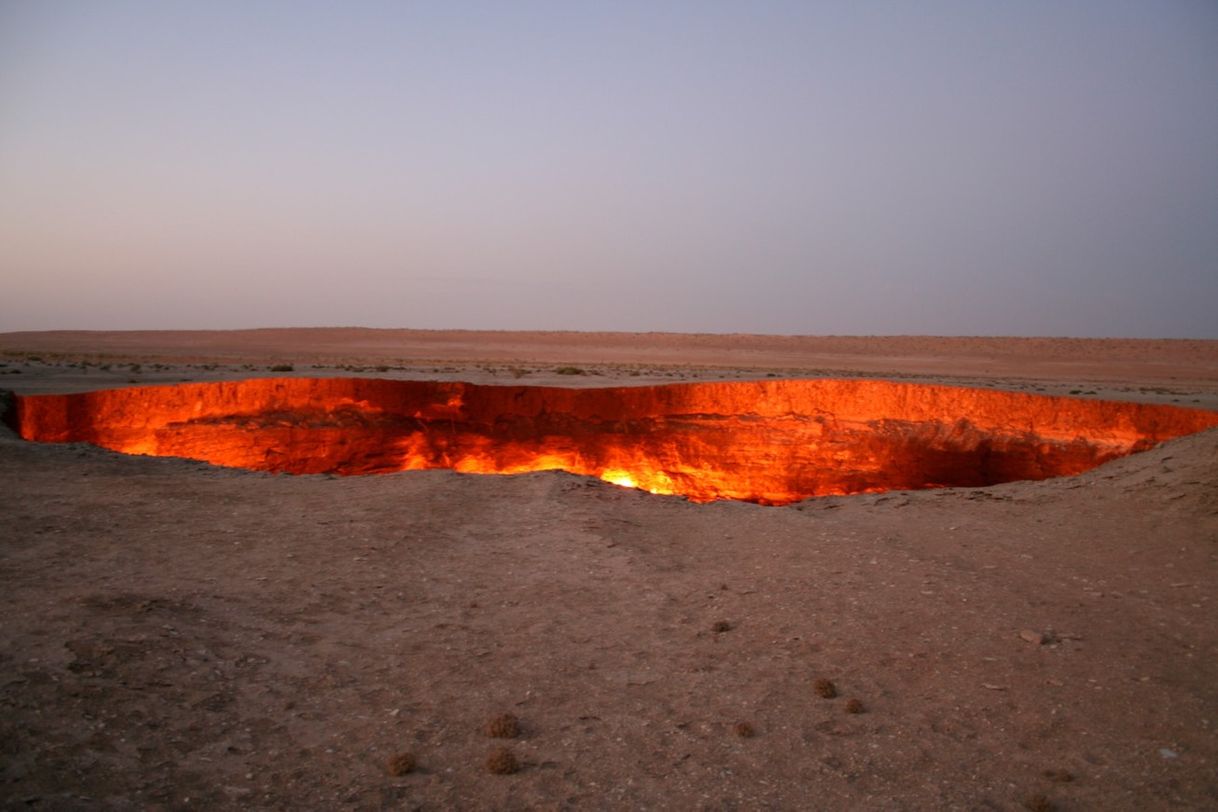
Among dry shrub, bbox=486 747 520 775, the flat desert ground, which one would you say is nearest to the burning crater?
the flat desert ground

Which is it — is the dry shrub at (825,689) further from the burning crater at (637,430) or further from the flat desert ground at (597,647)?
the burning crater at (637,430)

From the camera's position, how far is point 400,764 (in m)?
3.15

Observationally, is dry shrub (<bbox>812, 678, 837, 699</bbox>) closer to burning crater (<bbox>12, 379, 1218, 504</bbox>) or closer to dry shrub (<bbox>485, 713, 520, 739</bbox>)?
dry shrub (<bbox>485, 713, 520, 739</bbox>)

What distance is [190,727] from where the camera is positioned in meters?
3.33

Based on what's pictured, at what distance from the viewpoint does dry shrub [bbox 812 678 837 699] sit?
3928 millimetres

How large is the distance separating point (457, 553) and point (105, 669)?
2.80m

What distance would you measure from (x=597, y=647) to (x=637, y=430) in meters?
11.7

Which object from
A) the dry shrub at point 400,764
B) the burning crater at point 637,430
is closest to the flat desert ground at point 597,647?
the dry shrub at point 400,764

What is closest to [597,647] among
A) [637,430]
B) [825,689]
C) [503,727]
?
[503,727]

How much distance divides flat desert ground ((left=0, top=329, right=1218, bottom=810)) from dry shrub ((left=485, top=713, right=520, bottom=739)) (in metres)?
0.11

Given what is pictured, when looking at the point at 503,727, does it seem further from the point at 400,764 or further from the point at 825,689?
the point at 825,689

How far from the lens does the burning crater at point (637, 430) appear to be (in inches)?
534

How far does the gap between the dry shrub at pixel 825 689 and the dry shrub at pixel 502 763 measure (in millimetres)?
1620

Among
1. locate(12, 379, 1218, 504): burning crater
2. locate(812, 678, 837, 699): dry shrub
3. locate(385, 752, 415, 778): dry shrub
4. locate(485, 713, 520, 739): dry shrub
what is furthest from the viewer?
locate(12, 379, 1218, 504): burning crater
